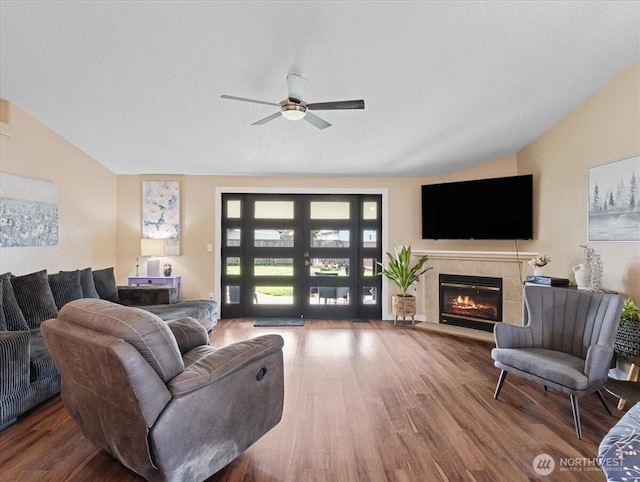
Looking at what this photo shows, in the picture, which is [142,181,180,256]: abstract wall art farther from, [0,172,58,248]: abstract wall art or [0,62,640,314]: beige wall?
[0,172,58,248]: abstract wall art

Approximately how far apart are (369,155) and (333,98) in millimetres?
1436

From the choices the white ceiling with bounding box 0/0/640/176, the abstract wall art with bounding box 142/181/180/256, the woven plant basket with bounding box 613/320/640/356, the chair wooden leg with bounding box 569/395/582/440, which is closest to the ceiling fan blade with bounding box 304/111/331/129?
the white ceiling with bounding box 0/0/640/176

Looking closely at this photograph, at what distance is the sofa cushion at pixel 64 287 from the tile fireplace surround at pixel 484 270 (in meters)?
4.44

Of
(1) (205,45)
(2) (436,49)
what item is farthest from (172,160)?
(2) (436,49)

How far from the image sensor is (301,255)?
538 centimetres

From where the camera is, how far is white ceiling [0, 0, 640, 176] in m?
2.26

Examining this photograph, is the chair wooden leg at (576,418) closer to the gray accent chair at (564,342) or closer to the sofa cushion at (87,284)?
the gray accent chair at (564,342)

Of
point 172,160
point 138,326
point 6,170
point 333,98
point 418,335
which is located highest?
point 333,98

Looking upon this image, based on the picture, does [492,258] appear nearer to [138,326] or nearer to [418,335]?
[418,335]

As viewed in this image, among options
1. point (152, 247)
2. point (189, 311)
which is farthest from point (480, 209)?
point (152, 247)

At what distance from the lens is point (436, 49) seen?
2.54 meters

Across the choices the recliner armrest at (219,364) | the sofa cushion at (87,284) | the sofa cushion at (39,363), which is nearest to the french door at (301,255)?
the sofa cushion at (87,284)

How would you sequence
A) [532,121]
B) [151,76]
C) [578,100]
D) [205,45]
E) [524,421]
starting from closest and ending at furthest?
[524,421] < [205,45] < [151,76] < [578,100] < [532,121]

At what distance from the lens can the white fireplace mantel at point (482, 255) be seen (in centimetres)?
421
